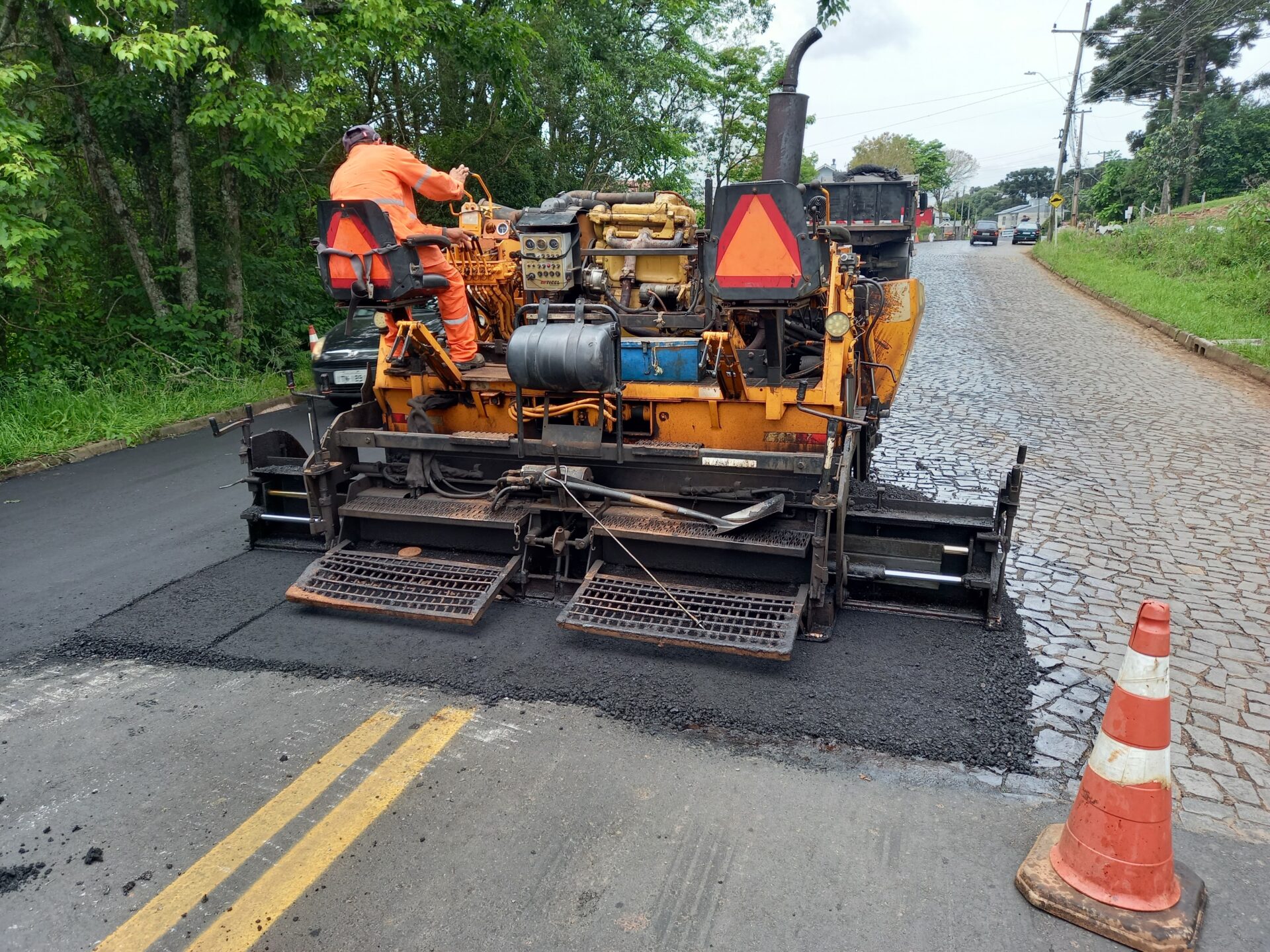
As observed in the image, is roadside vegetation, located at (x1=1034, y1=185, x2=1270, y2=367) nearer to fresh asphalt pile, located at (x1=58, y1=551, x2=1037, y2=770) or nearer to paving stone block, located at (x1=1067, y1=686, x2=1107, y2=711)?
paving stone block, located at (x1=1067, y1=686, x2=1107, y2=711)

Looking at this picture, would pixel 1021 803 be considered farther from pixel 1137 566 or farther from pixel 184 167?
pixel 184 167

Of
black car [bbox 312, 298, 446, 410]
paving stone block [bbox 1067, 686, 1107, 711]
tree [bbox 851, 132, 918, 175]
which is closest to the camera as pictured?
paving stone block [bbox 1067, 686, 1107, 711]

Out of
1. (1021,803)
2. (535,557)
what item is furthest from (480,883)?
(535,557)

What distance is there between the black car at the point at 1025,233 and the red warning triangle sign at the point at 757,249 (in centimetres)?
4232

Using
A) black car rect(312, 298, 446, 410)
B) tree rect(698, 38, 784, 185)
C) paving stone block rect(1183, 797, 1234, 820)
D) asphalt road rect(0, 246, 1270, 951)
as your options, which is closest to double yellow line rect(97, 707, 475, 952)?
asphalt road rect(0, 246, 1270, 951)

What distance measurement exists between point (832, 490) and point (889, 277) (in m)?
12.9

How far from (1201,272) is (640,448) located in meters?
19.1

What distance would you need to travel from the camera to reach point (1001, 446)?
7562mm

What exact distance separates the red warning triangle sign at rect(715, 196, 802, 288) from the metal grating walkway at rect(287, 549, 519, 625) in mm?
1883

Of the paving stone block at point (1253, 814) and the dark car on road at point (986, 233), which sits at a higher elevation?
the dark car on road at point (986, 233)

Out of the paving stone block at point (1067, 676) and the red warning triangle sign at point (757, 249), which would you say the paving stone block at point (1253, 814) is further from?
the red warning triangle sign at point (757, 249)

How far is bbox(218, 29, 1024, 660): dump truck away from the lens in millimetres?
3988

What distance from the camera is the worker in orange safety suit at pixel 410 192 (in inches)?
185

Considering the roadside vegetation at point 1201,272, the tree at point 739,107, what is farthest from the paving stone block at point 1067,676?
the tree at point 739,107
